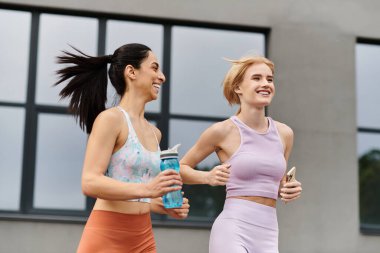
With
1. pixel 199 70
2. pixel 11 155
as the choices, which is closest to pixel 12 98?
pixel 11 155

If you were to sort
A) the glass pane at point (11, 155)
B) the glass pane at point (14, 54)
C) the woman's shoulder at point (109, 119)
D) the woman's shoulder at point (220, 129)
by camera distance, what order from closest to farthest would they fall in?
the woman's shoulder at point (109, 119)
the woman's shoulder at point (220, 129)
the glass pane at point (11, 155)
the glass pane at point (14, 54)

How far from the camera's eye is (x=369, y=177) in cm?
932

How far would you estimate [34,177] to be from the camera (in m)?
8.44

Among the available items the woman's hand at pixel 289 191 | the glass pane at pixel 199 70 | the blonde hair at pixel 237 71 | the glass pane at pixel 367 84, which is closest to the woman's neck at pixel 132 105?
the blonde hair at pixel 237 71

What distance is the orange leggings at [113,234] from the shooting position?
3.42m

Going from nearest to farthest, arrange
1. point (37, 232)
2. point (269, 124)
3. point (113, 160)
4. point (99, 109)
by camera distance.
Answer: point (113, 160) → point (99, 109) → point (269, 124) → point (37, 232)

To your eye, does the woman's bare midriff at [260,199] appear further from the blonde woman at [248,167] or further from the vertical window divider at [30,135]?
the vertical window divider at [30,135]

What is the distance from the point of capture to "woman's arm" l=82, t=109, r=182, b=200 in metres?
3.16

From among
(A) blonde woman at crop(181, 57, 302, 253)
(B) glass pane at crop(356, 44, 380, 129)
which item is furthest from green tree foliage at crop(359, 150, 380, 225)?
(A) blonde woman at crop(181, 57, 302, 253)

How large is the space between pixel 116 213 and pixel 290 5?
20.3ft

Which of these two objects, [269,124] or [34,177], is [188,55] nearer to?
[34,177]

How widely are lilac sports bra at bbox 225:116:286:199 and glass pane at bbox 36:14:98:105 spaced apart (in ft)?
15.8

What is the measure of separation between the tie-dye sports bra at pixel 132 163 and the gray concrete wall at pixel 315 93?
5417 millimetres

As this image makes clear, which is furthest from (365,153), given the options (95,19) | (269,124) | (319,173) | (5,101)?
(269,124)
